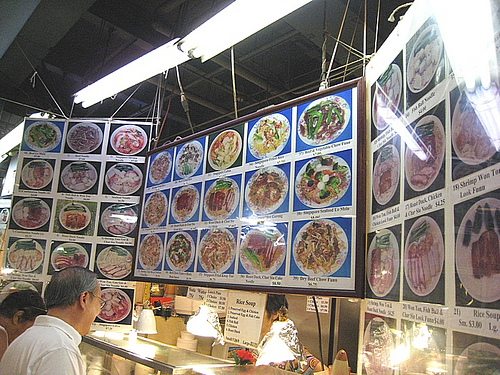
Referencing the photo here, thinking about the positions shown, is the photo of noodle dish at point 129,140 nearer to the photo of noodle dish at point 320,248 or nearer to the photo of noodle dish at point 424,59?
the photo of noodle dish at point 320,248

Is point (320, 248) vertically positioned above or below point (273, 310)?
above

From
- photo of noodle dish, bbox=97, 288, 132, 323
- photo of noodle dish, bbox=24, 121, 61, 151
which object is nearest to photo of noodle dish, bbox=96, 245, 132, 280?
photo of noodle dish, bbox=97, 288, 132, 323

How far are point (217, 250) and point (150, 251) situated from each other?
3.46 feet

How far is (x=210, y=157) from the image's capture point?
3.72 metres

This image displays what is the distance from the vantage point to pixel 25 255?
4625 mm

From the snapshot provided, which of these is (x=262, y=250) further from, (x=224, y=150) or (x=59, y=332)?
(x=59, y=332)

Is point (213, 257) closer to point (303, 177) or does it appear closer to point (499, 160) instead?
point (303, 177)

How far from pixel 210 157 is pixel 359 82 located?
156 cm

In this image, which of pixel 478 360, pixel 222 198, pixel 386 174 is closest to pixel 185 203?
pixel 222 198

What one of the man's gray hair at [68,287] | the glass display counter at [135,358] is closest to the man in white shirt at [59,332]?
the man's gray hair at [68,287]

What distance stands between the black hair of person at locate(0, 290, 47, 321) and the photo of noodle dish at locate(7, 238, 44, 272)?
4.10 ft

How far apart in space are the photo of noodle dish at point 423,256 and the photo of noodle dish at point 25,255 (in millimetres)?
4094

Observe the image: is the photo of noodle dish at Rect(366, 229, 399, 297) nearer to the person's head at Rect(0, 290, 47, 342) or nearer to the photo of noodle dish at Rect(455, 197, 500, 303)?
the photo of noodle dish at Rect(455, 197, 500, 303)

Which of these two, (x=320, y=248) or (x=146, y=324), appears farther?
(x=146, y=324)
